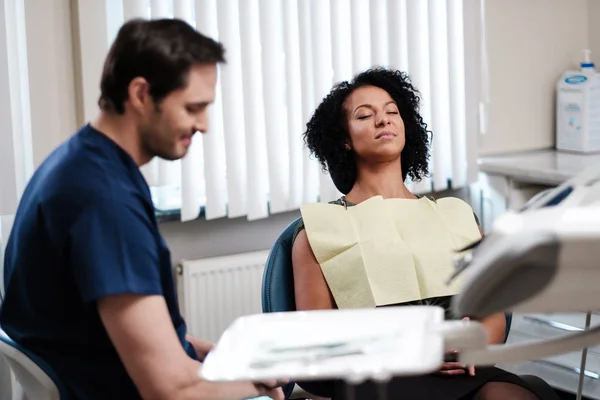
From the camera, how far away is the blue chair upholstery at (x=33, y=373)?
1363 mm

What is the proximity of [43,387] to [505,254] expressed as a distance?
31.9 inches

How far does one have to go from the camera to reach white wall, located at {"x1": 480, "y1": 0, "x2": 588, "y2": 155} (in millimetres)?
3301

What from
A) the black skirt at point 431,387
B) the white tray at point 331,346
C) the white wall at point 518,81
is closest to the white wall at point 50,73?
the white wall at point 518,81

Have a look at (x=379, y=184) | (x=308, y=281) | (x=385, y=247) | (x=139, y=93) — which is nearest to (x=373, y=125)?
(x=379, y=184)

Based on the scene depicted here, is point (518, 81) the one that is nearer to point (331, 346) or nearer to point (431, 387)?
point (431, 387)

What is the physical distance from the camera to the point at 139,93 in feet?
4.42

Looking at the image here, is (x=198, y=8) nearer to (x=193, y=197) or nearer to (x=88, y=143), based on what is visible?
(x=193, y=197)

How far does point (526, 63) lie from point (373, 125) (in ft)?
4.40

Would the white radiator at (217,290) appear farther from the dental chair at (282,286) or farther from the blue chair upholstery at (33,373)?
the blue chair upholstery at (33,373)

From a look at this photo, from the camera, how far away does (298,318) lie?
1103 mm

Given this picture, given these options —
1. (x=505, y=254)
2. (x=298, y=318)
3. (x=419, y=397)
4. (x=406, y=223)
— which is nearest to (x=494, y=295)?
(x=505, y=254)

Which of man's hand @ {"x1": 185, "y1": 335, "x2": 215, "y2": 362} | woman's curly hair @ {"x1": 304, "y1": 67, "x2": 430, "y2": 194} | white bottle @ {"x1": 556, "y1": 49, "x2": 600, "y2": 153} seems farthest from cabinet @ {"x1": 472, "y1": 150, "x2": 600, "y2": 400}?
man's hand @ {"x1": 185, "y1": 335, "x2": 215, "y2": 362}

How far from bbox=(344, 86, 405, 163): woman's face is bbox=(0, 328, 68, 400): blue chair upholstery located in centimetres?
109

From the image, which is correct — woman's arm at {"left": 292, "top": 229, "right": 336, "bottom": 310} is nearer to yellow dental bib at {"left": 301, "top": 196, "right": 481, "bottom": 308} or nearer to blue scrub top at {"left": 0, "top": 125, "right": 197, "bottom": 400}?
yellow dental bib at {"left": 301, "top": 196, "right": 481, "bottom": 308}
